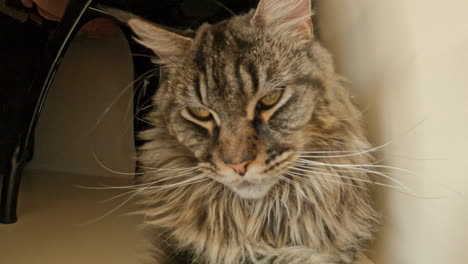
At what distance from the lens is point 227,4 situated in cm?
109

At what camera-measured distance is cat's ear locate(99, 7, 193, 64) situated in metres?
0.79

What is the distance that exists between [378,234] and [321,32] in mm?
564

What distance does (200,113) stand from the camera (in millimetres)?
789

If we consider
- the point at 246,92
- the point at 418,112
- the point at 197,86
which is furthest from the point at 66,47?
the point at 418,112

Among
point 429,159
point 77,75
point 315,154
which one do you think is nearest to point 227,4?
point 315,154

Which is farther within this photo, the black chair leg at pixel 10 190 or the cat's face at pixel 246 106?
the black chair leg at pixel 10 190

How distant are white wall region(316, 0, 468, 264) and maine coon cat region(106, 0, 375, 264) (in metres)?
0.06

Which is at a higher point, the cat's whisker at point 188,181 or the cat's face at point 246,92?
the cat's face at point 246,92

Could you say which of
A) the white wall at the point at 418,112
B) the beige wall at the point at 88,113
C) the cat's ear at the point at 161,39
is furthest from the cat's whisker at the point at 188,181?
the beige wall at the point at 88,113

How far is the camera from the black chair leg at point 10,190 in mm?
1144

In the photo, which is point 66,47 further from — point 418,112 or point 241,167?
point 418,112

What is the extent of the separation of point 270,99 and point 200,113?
15 cm

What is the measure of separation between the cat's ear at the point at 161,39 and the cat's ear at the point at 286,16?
16 centimetres

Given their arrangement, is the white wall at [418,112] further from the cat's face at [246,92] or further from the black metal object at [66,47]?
the black metal object at [66,47]
